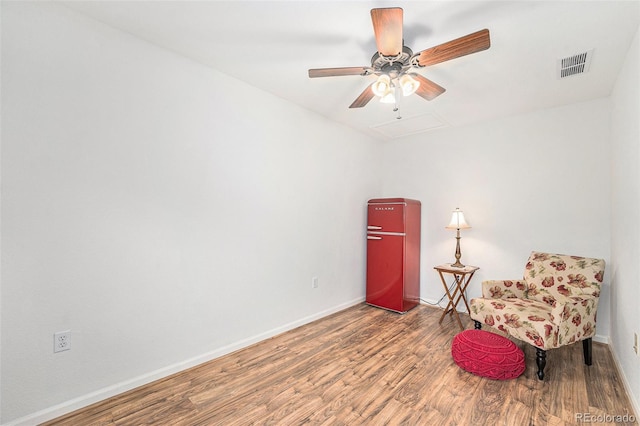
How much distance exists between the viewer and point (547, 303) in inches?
108

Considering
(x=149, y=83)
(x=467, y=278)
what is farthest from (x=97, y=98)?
(x=467, y=278)

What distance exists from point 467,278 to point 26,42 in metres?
4.59

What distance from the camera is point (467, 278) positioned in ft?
12.2

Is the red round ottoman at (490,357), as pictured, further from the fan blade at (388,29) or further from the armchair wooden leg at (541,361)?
the fan blade at (388,29)

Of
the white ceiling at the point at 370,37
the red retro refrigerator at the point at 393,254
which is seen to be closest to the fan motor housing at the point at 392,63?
the white ceiling at the point at 370,37

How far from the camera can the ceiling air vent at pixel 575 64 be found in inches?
86.5

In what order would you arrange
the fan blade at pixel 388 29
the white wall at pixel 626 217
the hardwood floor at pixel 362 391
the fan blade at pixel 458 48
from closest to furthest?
the fan blade at pixel 388 29 → the fan blade at pixel 458 48 → the hardwood floor at pixel 362 391 → the white wall at pixel 626 217

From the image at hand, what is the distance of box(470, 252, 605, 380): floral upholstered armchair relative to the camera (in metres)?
2.19

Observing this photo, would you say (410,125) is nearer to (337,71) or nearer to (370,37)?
(370,37)

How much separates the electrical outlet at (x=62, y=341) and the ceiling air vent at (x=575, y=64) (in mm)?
4055

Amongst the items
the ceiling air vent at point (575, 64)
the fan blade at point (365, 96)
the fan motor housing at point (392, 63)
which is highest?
the ceiling air vent at point (575, 64)

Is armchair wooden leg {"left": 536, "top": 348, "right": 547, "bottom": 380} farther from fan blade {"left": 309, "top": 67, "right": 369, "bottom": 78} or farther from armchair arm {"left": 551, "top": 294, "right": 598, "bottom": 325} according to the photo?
fan blade {"left": 309, "top": 67, "right": 369, "bottom": 78}

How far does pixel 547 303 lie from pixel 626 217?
3.40 feet

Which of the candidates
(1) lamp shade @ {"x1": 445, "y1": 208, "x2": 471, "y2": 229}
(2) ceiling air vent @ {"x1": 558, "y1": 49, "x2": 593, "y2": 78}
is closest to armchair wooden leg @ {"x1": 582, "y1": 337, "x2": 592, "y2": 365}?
(1) lamp shade @ {"x1": 445, "y1": 208, "x2": 471, "y2": 229}
